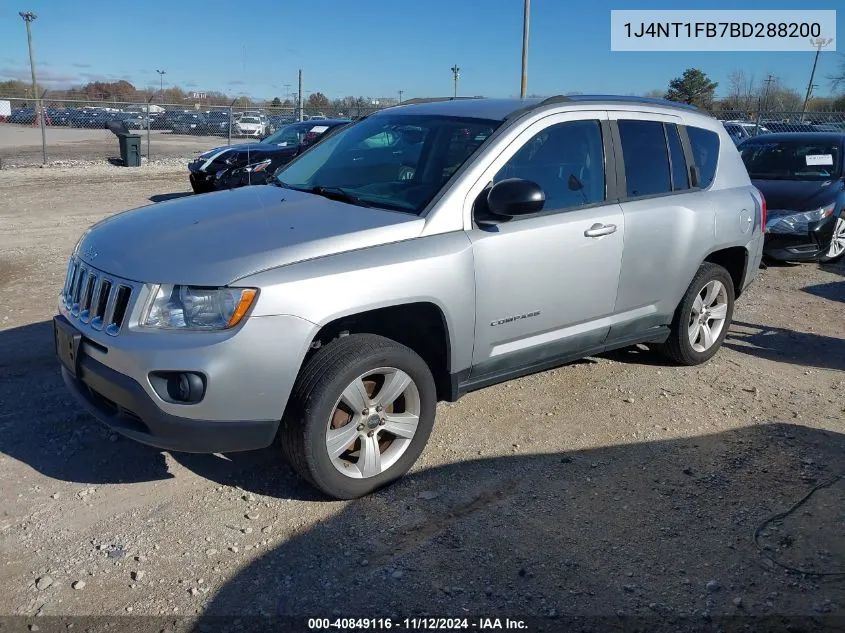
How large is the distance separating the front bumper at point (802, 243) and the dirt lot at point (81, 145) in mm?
18720

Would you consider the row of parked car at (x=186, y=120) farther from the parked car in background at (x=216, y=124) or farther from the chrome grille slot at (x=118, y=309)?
the chrome grille slot at (x=118, y=309)

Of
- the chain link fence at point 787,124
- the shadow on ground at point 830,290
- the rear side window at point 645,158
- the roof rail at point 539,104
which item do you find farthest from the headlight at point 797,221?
the chain link fence at point 787,124

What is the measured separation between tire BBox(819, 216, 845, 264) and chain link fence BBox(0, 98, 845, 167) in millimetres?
10502

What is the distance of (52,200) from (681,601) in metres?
13.4

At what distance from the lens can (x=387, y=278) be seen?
3416 millimetres

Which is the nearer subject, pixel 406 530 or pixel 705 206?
pixel 406 530

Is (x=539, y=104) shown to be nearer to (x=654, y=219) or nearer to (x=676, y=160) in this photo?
(x=654, y=219)

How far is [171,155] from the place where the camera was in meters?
25.0

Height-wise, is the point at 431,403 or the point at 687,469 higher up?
the point at 431,403

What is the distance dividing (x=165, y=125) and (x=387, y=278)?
3584 centimetres

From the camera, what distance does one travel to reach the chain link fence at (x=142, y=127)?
2349 centimetres

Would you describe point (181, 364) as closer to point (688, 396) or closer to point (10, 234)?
point (688, 396)

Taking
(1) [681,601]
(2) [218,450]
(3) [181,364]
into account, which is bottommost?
(1) [681,601]

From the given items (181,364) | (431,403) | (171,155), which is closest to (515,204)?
(431,403)
